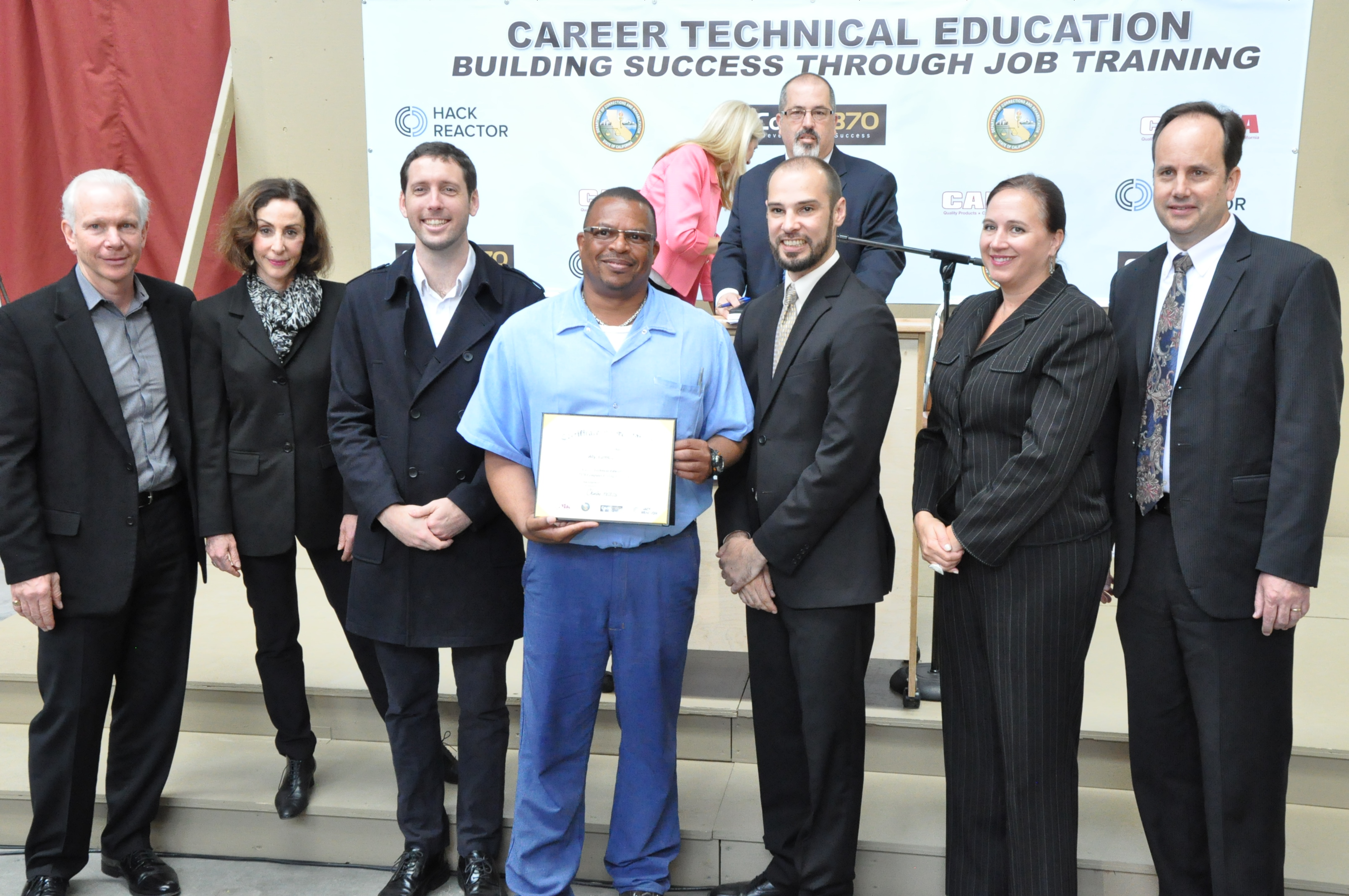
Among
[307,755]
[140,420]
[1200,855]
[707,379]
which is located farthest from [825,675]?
[140,420]

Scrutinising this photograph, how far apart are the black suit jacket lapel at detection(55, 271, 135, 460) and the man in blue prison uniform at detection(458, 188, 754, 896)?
36.2 inches

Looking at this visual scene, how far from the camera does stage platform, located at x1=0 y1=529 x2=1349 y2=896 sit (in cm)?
275

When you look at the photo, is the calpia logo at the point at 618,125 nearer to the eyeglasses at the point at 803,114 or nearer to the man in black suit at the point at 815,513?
the eyeglasses at the point at 803,114

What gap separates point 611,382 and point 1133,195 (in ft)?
11.6

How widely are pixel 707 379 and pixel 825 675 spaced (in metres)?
0.72

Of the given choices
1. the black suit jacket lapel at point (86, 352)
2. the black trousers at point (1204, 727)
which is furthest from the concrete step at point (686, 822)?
the black suit jacket lapel at point (86, 352)

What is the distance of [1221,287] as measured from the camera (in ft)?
7.05

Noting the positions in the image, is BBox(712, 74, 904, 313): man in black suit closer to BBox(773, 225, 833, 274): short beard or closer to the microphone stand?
the microphone stand

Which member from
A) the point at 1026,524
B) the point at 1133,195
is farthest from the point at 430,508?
the point at 1133,195

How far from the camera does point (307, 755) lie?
9.96ft

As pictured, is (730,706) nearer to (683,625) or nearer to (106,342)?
(683,625)

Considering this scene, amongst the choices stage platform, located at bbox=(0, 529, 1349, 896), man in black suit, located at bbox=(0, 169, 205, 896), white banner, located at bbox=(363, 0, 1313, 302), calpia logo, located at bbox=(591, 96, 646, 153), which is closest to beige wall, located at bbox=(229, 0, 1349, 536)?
white banner, located at bbox=(363, 0, 1313, 302)

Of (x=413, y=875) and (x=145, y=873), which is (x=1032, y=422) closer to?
(x=413, y=875)

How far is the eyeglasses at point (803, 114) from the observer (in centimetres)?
344
